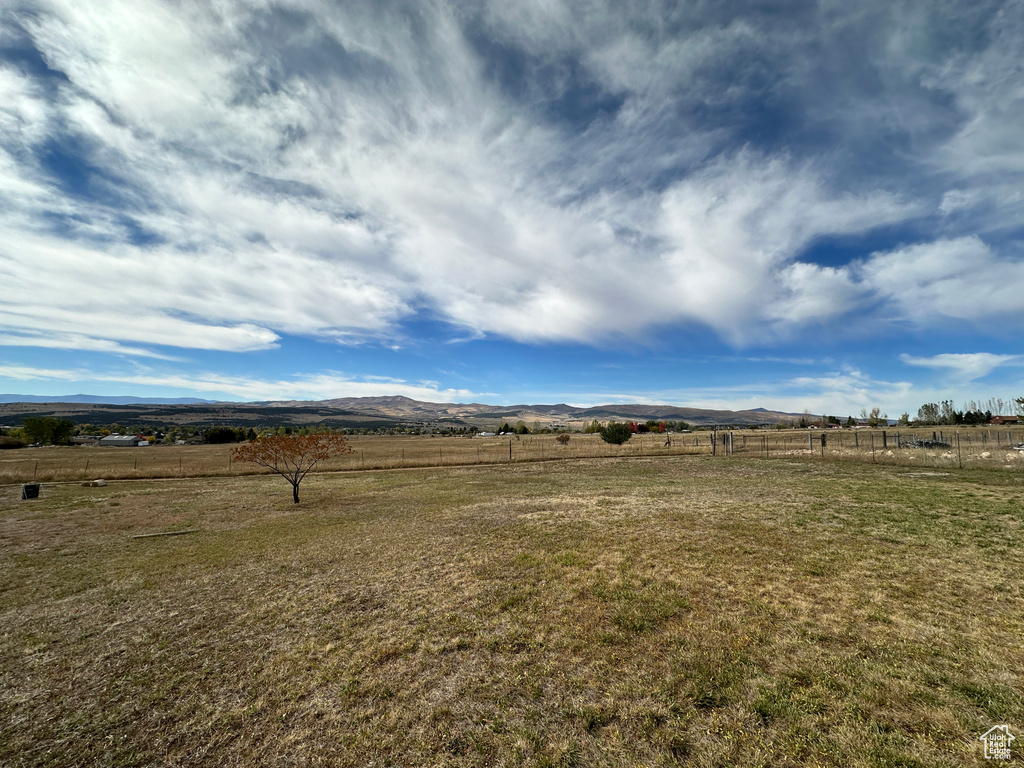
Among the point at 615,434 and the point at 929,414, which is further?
the point at 929,414

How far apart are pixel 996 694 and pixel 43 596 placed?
15.9m

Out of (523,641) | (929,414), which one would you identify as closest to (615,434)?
(523,641)

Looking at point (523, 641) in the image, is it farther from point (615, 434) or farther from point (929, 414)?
point (929, 414)

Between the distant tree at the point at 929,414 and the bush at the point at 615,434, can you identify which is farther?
the distant tree at the point at 929,414

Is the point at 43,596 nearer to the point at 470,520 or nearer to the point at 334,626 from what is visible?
the point at 334,626

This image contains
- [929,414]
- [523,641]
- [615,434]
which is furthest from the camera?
[929,414]

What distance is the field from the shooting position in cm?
426

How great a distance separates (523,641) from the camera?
6230 millimetres

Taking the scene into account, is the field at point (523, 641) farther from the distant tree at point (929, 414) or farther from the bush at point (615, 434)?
the distant tree at point (929, 414)

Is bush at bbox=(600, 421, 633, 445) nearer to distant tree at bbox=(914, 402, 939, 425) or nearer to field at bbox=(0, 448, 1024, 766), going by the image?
field at bbox=(0, 448, 1024, 766)

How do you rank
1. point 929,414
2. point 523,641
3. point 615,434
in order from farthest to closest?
1. point 929,414
2. point 615,434
3. point 523,641

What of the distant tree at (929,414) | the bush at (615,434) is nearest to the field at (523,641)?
the bush at (615,434)

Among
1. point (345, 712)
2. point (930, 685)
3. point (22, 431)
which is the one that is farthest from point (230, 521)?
point (22, 431)

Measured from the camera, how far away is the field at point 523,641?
14.0 ft
